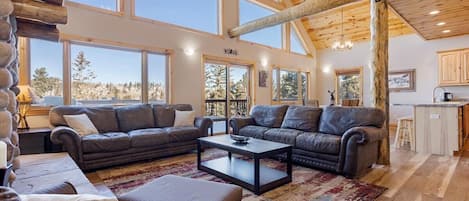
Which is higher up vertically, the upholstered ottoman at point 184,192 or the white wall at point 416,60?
the white wall at point 416,60

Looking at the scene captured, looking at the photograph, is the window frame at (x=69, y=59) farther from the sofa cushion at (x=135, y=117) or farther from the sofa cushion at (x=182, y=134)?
the sofa cushion at (x=182, y=134)

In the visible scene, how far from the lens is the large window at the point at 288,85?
831cm

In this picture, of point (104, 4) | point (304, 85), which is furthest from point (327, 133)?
point (304, 85)

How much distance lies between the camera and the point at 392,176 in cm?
332

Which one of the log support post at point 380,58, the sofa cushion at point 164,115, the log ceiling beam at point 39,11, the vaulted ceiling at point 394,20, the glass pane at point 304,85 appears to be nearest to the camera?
the log ceiling beam at point 39,11

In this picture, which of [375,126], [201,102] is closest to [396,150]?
[375,126]

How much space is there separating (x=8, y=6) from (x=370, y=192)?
3458mm

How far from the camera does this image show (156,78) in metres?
5.65

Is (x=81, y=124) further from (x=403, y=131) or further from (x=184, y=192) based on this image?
(x=403, y=131)

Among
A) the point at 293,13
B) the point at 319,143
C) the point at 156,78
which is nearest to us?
the point at 319,143

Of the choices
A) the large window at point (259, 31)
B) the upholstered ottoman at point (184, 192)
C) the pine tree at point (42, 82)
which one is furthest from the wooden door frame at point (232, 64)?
the upholstered ottoman at point (184, 192)

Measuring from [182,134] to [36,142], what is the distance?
2160 mm

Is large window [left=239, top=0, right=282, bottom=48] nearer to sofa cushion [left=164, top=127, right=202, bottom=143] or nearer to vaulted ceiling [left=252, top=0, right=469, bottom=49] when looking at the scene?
vaulted ceiling [left=252, top=0, right=469, bottom=49]

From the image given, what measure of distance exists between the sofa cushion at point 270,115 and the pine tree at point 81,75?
3.16m
